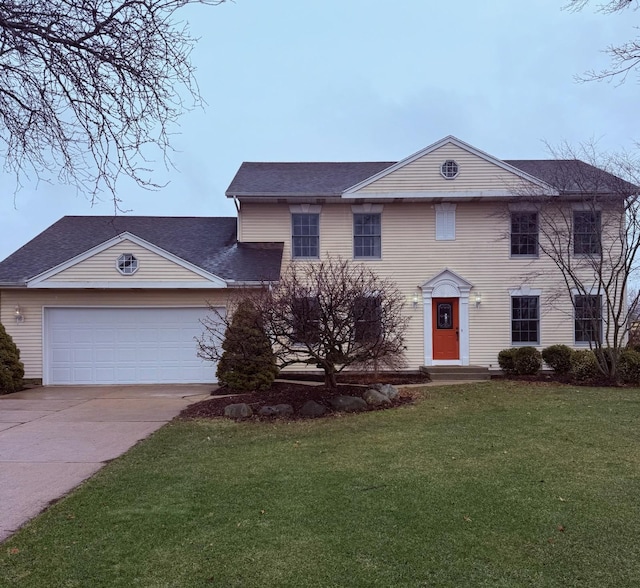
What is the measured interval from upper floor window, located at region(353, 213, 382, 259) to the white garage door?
17.3 feet

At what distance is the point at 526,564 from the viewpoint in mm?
3504

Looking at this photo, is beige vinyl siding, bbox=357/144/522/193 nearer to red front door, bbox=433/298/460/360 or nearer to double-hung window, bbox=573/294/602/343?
red front door, bbox=433/298/460/360

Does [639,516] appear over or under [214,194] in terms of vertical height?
under

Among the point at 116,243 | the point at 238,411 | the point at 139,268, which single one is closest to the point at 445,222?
the point at 139,268

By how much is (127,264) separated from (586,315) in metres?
13.7

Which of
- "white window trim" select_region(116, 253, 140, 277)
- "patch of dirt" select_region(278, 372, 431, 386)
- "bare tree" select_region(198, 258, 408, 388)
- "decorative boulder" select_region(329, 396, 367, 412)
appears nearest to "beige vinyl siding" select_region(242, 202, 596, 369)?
"patch of dirt" select_region(278, 372, 431, 386)

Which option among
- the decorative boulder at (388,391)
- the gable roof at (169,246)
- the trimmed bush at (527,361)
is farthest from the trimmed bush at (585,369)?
the gable roof at (169,246)

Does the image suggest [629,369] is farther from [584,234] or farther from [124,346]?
[124,346]

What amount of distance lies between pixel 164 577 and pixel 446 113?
1318 inches

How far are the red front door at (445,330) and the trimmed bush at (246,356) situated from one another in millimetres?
6041

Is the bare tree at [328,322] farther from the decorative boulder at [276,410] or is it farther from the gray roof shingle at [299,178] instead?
the gray roof shingle at [299,178]

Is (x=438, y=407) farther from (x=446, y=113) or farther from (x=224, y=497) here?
(x=446, y=113)

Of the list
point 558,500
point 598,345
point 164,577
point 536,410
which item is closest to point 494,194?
point 598,345

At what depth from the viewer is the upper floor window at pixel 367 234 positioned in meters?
15.7
